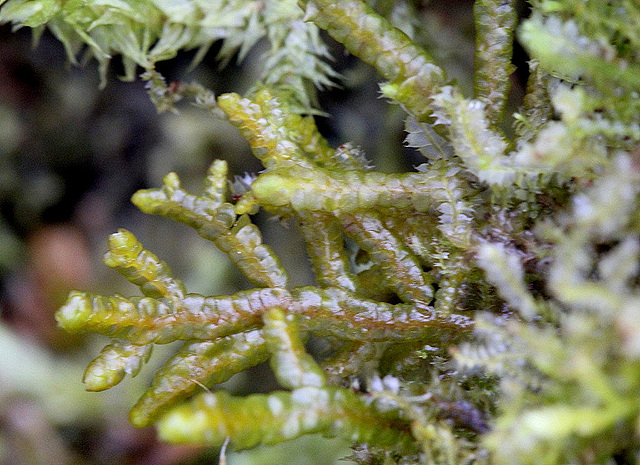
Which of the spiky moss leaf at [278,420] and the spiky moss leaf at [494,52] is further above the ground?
the spiky moss leaf at [494,52]

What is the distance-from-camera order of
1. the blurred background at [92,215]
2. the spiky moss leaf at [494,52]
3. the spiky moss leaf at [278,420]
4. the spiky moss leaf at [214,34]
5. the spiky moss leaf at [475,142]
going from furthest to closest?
1. the blurred background at [92,215]
2. the spiky moss leaf at [214,34]
3. the spiky moss leaf at [494,52]
4. the spiky moss leaf at [475,142]
5. the spiky moss leaf at [278,420]

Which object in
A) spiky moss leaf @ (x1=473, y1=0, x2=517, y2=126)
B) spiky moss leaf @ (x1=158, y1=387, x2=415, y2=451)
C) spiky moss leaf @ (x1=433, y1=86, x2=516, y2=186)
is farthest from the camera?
spiky moss leaf @ (x1=473, y1=0, x2=517, y2=126)

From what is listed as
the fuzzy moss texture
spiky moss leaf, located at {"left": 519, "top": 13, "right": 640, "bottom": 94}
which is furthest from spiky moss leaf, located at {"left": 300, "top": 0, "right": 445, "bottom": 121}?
spiky moss leaf, located at {"left": 519, "top": 13, "right": 640, "bottom": 94}

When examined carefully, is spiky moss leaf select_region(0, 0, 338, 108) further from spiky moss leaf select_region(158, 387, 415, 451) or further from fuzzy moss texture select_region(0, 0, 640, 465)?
spiky moss leaf select_region(158, 387, 415, 451)

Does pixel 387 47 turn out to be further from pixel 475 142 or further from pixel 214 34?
pixel 214 34

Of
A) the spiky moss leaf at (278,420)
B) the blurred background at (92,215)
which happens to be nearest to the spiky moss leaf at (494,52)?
the blurred background at (92,215)

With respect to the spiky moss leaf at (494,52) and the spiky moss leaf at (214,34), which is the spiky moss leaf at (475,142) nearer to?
the spiky moss leaf at (494,52)

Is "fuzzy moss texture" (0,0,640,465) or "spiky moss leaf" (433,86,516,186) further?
"spiky moss leaf" (433,86,516,186)
